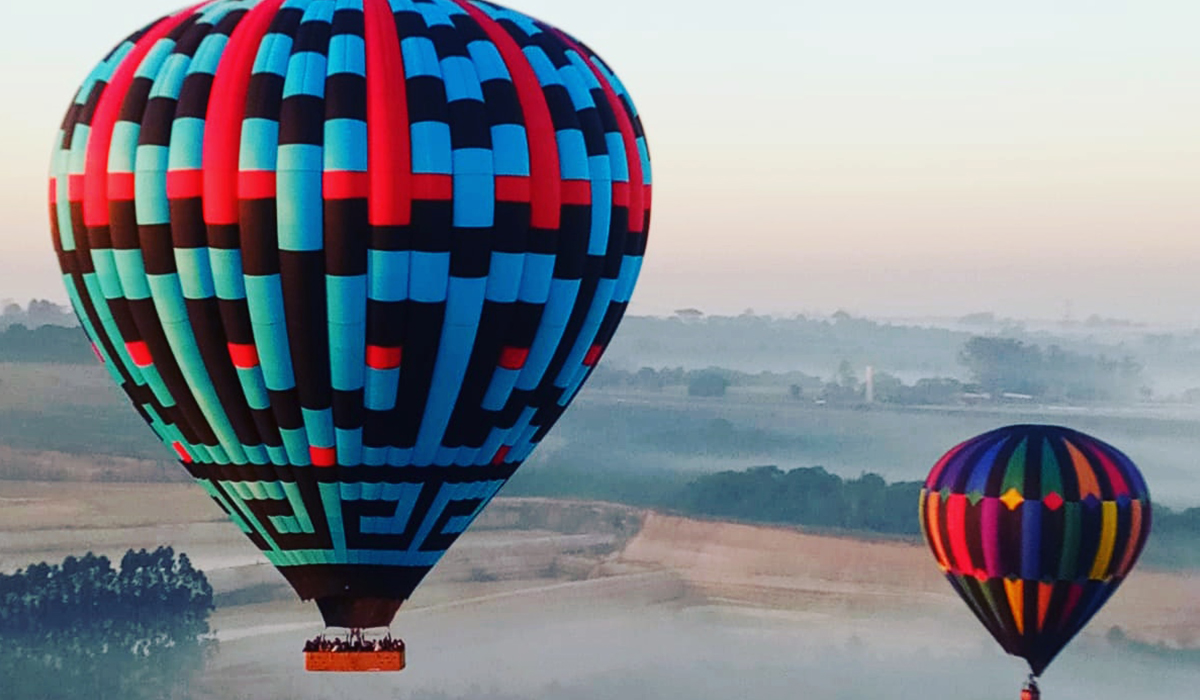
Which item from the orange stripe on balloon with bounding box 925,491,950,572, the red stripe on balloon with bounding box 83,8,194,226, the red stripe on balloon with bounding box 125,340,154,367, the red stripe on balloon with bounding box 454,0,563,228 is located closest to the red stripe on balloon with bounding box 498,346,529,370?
the red stripe on balloon with bounding box 454,0,563,228

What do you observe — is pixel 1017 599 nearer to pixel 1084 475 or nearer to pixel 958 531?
pixel 958 531

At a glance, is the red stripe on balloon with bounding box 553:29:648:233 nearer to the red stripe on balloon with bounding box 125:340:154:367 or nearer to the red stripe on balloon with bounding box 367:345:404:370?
the red stripe on balloon with bounding box 367:345:404:370

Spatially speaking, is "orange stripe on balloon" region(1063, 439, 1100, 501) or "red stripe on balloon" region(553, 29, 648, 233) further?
"orange stripe on balloon" region(1063, 439, 1100, 501)

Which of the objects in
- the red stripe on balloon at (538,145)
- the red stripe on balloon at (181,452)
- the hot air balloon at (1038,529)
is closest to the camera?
the red stripe on balloon at (538,145)

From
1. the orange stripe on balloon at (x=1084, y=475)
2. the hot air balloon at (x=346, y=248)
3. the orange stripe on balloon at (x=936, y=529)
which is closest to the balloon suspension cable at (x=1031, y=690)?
the orange stripe on balloon at (x=936, y=529)

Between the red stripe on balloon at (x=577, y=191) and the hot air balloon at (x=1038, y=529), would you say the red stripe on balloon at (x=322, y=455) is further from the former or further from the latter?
the hot air balloon at (x=1038, y=529)

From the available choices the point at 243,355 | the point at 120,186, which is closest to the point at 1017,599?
the point at 243,355
